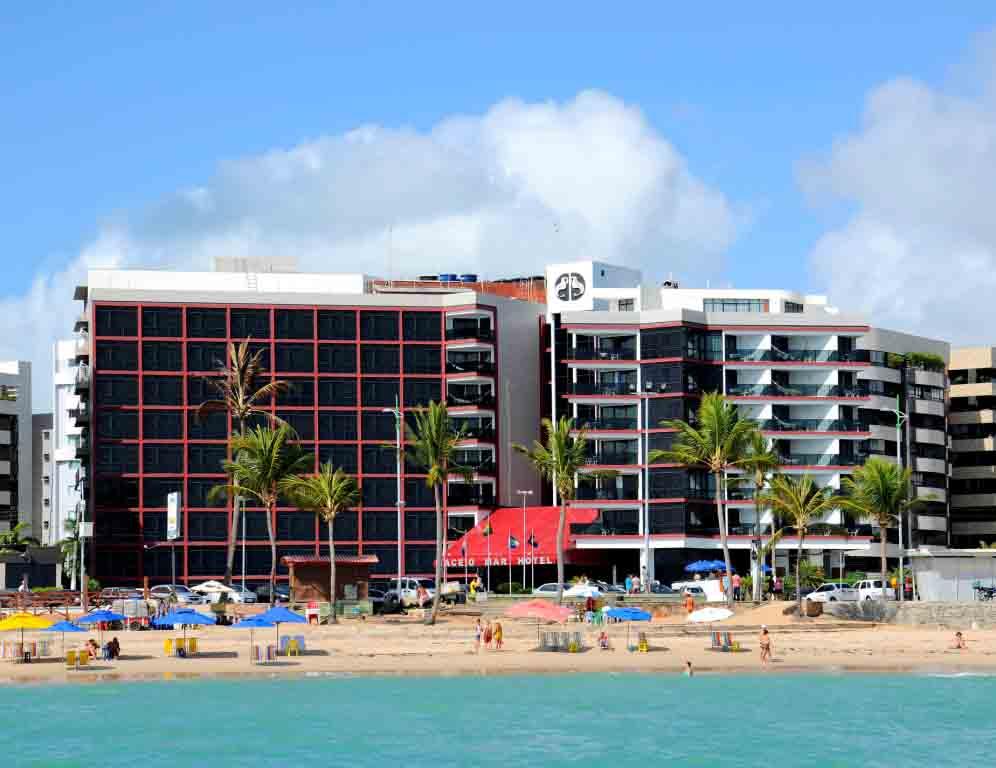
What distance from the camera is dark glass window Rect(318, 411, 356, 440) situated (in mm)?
159500

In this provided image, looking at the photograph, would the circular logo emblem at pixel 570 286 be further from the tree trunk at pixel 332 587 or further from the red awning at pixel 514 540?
the tree trunk at pixel 332 587

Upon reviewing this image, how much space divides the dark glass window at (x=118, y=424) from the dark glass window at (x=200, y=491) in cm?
642

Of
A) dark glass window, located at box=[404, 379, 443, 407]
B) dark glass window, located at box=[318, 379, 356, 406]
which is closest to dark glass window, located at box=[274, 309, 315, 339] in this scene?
dark glass window, located at box=[318, 379, 356, 406]

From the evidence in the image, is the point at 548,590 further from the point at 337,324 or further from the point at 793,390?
the point at 793,390

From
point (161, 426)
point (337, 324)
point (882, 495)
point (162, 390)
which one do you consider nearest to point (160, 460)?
point (161, 426)

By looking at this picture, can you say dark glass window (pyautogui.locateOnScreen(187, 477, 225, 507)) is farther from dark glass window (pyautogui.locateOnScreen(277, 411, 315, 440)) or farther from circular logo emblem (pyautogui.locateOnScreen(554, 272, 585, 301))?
circular logo emblem (pyautogui.locateOnScreen(554, 272, 585, 301))

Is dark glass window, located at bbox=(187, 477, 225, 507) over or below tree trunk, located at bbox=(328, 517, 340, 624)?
over

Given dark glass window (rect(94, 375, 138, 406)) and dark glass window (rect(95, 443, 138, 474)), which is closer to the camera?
dark glass window (rect(95, 443, 138, 474))

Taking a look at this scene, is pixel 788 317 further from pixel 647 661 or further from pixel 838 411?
pixel 647 661

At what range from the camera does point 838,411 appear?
161000 mm

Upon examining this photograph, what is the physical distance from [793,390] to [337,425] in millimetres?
40666

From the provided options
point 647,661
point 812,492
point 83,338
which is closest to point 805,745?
point 647,661

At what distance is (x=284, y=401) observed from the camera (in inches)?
6240

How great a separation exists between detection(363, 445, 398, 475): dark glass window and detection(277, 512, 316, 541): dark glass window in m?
6.55
